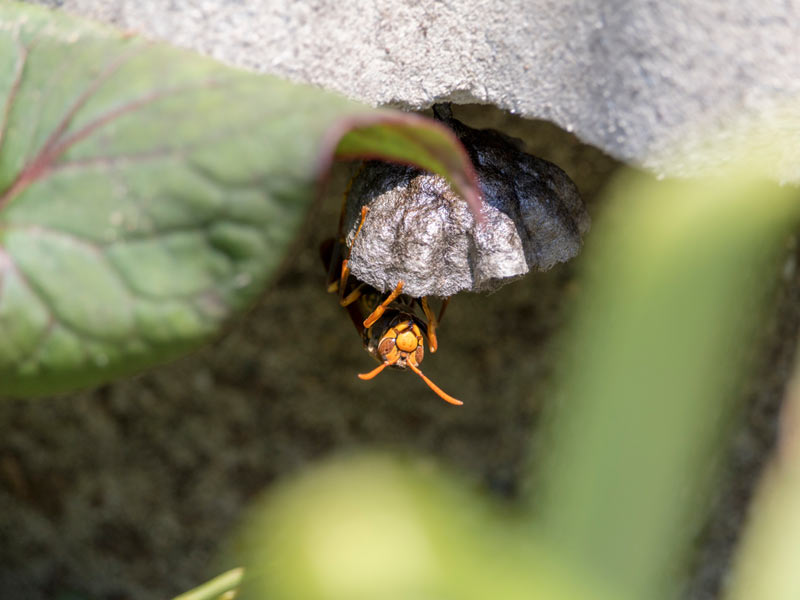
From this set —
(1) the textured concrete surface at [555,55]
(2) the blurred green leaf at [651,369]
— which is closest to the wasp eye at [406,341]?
(1) the textured concrete surface at [555,55]

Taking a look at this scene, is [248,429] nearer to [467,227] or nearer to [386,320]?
[386,320]

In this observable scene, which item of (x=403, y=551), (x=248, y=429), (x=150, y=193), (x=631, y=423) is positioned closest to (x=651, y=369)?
(x=631, y=423)

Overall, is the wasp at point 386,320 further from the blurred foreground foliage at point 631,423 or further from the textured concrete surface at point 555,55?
the blurred foreground foliage at point 631,423

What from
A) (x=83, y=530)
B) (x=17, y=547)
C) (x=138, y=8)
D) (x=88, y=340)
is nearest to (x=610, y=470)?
(x=88, y=340)

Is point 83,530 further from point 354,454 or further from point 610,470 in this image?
point 610,470

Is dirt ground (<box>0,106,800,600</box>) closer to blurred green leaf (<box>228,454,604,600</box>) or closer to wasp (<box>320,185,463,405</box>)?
wasp (<box>320,185,463,405</box>)

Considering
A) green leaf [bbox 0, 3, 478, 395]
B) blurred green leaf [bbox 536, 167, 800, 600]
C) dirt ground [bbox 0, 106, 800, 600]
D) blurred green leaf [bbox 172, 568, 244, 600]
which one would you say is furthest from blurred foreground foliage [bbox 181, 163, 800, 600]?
dirt ground [bbox 0, 106, 800, 600]

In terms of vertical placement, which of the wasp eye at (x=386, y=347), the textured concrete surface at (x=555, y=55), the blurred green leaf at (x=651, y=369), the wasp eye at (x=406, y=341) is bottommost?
the wasp eye at (x=386, y=347)
